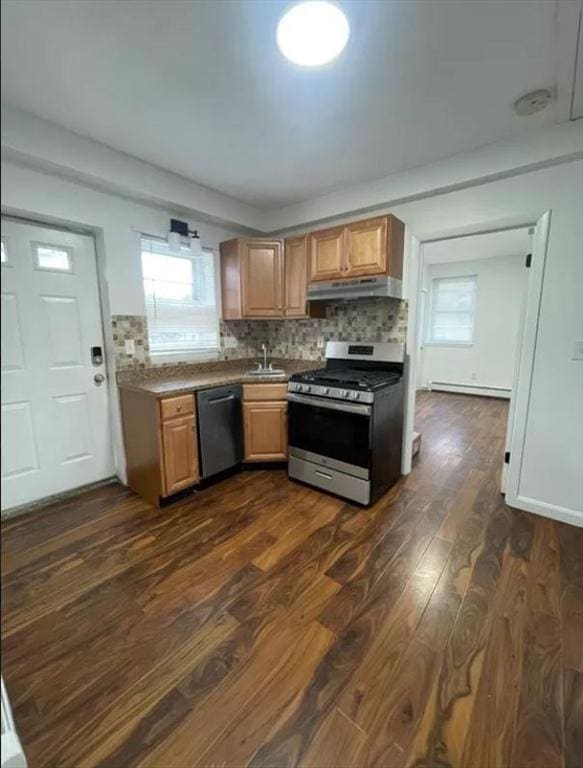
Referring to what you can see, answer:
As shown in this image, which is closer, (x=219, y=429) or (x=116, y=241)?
(x=116, y=241)

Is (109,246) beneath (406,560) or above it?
above

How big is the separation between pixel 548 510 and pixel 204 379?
8.82ft

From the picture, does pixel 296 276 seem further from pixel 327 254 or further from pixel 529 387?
pixel 529 387

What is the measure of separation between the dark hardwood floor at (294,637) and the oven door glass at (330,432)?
1.35 feet

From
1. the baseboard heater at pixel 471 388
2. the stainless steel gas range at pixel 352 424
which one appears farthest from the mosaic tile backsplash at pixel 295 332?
the baseboard heater at pixel 471 388

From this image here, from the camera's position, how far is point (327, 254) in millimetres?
2914

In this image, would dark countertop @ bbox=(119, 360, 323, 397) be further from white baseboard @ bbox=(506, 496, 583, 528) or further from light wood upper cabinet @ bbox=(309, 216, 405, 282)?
white baseboard @ bbox=(506, 496, 583, 528)

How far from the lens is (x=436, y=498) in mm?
2650

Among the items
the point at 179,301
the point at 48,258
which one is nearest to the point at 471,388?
the point at 179,301

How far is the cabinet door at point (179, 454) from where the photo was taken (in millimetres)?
2496

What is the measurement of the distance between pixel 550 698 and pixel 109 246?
341 cm

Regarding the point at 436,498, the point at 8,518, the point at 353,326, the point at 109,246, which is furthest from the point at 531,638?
the point at 109,246

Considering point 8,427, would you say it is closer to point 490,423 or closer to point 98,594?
point 98,594

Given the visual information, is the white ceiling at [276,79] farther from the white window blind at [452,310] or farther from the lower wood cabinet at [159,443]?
the white window blind at [452,310]
